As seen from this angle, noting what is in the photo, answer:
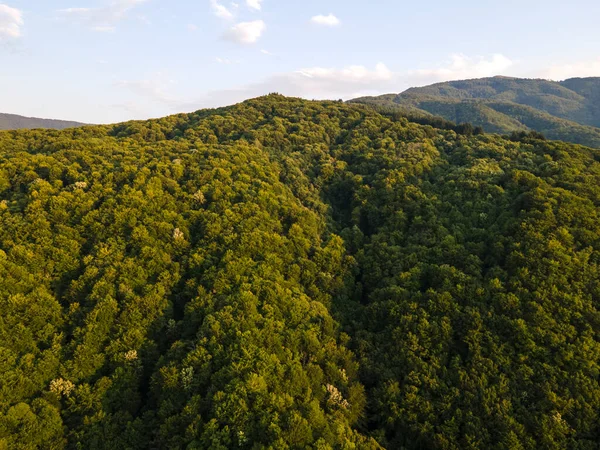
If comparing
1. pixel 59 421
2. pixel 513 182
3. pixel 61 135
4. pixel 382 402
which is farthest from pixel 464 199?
pixel 61 135

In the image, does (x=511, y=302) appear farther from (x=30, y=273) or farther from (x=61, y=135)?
(x=61, y=135)

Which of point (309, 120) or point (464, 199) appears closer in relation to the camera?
point (464, 199)

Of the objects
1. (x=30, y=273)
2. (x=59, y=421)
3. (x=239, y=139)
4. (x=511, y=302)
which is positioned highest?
(x=239, y=139)

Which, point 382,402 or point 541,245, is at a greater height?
point 541,245

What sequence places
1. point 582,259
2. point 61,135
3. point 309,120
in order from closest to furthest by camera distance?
point 582,259 < point 61,135 < point 309,120

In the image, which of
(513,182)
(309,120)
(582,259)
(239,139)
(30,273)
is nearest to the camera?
(30,273)

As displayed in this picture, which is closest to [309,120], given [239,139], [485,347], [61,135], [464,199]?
[239,139]
